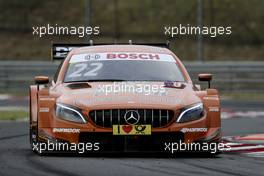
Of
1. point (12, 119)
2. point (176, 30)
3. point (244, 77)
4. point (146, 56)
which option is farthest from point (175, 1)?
point (146, 56)

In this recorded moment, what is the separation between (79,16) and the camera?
4584 centimetres

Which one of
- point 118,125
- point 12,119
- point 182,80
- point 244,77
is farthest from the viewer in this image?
point 244,77

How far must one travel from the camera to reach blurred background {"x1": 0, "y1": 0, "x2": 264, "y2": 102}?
1662 inches

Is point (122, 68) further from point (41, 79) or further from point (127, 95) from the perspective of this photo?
point (127, 95)

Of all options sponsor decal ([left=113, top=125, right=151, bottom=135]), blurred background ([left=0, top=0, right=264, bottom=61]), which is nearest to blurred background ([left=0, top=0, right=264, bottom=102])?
blurred background ([left=0, top=0, right=264, bottom=61])

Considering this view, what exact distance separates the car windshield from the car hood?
32cm

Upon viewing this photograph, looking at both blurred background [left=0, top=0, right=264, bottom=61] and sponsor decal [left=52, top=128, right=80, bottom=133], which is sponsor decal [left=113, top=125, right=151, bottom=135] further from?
blurred background [left=0, top=0, right=264, bottom=61]

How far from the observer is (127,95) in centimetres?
1120

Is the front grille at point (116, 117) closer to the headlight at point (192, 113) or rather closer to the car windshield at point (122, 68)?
the headlight at point (192, 113)

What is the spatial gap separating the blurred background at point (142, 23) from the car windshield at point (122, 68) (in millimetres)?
27334

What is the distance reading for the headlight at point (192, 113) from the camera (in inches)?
433

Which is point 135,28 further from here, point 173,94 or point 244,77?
point 173,94

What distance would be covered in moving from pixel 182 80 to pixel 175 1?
3343 centimetres

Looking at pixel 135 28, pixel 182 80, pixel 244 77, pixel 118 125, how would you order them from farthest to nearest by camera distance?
pixel 135 28 → pixel 244 77 → pixel 182 80 → pixel 118 125
